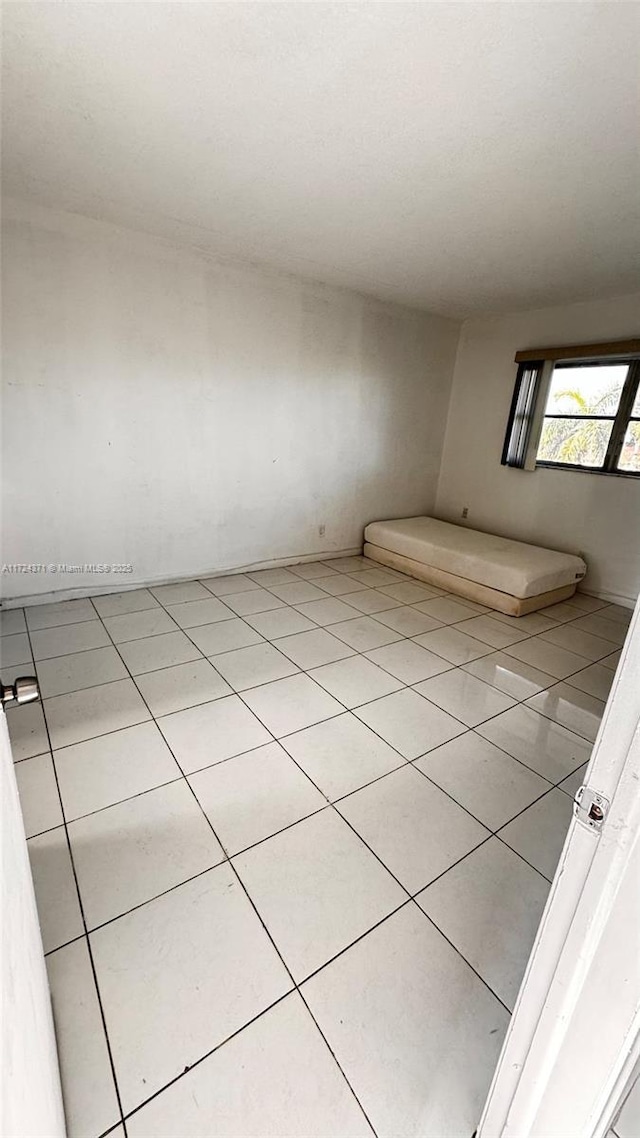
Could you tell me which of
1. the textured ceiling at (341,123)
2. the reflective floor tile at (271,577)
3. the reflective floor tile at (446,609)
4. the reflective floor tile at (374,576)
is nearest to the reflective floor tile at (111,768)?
the reflective floor tile at (271,577)

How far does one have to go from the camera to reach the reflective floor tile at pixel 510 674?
8.23ft

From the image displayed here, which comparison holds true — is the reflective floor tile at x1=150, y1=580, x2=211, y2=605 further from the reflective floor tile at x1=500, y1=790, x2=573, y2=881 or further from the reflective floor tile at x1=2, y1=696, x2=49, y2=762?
the reflective floor tile at x1=500, y1=790, x2=573, y2=881

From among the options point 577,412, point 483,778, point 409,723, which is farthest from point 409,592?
point 577,412

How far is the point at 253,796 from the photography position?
169cm

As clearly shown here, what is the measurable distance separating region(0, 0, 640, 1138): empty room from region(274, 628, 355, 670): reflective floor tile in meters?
0.03

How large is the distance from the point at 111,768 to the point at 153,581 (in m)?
2.05

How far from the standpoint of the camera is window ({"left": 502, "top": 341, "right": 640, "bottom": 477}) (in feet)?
12.0

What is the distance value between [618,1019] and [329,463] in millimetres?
4100

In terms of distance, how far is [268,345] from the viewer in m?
3.67

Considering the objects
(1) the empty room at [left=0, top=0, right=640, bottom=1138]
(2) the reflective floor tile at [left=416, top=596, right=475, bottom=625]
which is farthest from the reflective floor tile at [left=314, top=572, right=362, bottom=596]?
(2) the reflective floor tile at [left=416, top=596, right=475, bottom=625]

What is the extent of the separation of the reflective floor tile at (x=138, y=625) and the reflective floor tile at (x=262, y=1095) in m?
2.12

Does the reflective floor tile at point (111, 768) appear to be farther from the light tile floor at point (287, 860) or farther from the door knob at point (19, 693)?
the door knob at point (19, 693)

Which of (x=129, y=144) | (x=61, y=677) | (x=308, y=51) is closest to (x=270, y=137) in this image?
(x=308, y=51)

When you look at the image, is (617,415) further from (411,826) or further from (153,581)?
(153,581)
